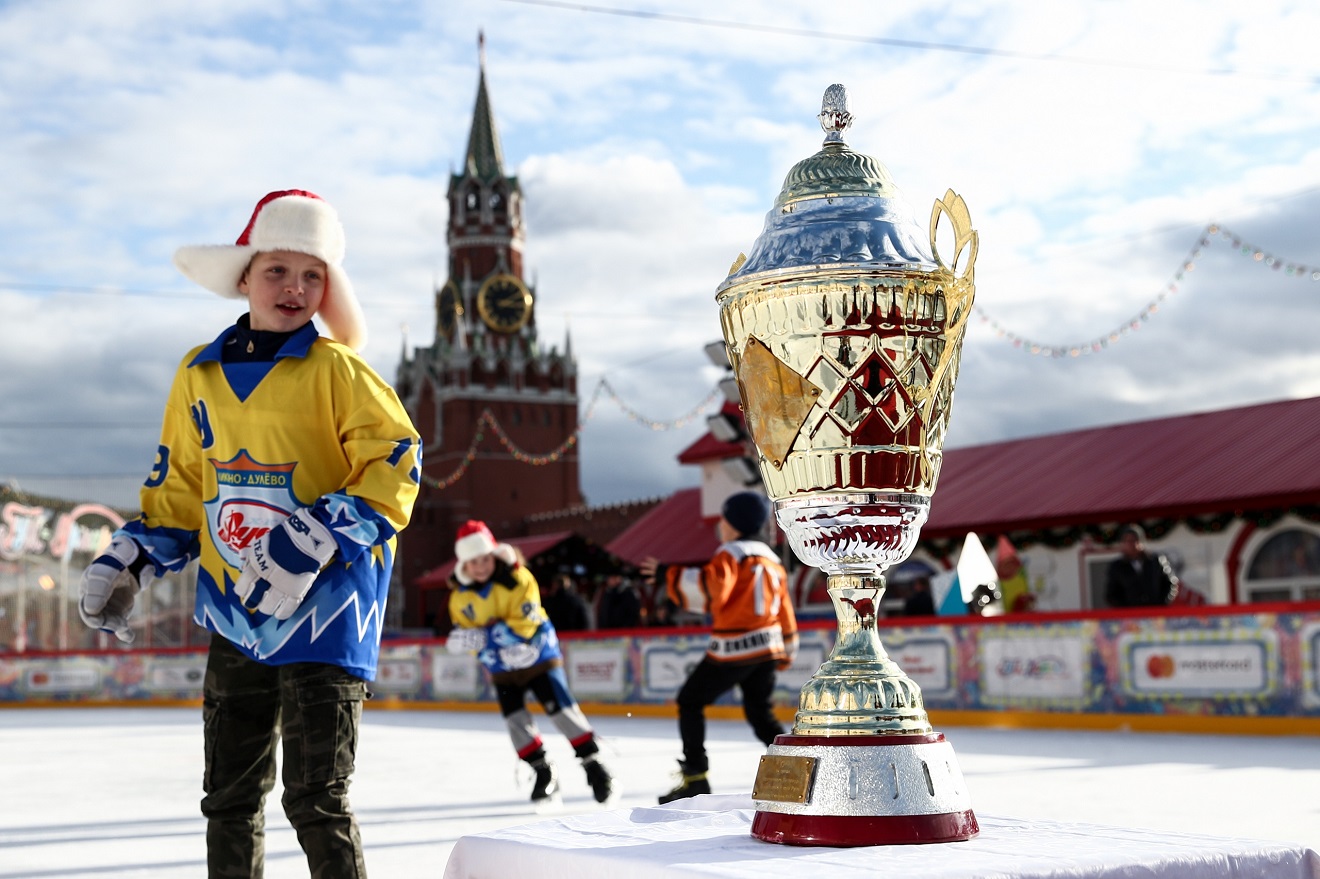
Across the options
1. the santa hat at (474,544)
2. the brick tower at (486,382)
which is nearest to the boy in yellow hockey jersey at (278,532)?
the santa hat at (474,544)

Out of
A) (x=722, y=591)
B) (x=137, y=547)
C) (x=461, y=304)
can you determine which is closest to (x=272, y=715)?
(x=137, y=547)

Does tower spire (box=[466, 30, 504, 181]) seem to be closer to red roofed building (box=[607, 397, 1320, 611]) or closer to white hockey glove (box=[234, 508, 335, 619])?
red roofed building (box=[607, 397, 1320, 611])

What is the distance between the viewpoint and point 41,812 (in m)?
6.86

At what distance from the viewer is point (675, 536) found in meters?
32.8

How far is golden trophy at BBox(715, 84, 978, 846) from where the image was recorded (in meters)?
2.54

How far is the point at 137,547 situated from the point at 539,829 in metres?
1.07

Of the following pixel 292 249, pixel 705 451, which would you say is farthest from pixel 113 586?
pixel 705 451

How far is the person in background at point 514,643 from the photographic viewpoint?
6.95m

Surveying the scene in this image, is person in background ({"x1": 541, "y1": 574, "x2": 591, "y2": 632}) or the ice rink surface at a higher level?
person in background ({"x1": 541, "y1": 574, "x2": 591, "y2": 632})

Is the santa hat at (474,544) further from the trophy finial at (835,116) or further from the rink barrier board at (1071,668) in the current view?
the trophy finial at (835,116)

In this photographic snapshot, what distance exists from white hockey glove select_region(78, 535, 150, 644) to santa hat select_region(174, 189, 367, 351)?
0.61 m

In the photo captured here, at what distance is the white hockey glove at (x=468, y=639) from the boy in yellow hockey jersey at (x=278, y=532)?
405cm

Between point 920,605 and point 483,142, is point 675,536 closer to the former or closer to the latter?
point 920,605

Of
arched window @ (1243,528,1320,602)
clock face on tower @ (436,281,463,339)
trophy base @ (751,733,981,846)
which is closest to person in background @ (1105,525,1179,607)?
arched window @ (1243,528,1320,602)
